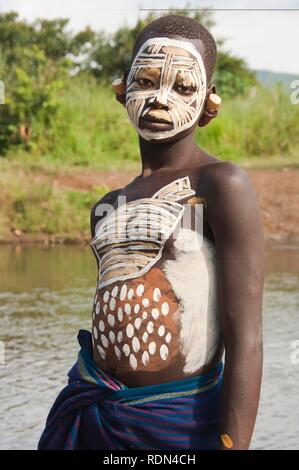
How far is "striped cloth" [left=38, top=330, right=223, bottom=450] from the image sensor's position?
224cm

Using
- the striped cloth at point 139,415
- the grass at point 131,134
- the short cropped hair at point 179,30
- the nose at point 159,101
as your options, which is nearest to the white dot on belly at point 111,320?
the striped cloth at point 139,415

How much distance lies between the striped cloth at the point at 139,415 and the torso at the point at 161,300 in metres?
0.03

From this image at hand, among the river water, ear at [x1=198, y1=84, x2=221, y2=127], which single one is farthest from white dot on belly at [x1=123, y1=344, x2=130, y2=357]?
the river water

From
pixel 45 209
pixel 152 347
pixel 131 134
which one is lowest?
pixel 131 134

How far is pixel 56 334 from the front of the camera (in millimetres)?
7672

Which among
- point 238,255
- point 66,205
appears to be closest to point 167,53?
point 238,255

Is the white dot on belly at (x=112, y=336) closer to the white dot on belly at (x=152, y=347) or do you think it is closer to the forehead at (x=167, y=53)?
the white dot on belly at (x=152, y=347)

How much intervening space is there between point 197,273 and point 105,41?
2063 cm

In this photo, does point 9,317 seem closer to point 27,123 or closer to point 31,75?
point 27,123

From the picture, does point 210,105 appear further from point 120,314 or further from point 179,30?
point 120,314

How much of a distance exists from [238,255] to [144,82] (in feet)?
1.52

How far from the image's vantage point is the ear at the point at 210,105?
2516mm

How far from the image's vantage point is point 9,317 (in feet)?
27.6

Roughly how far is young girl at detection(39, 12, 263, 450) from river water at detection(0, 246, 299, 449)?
9.65 ft
